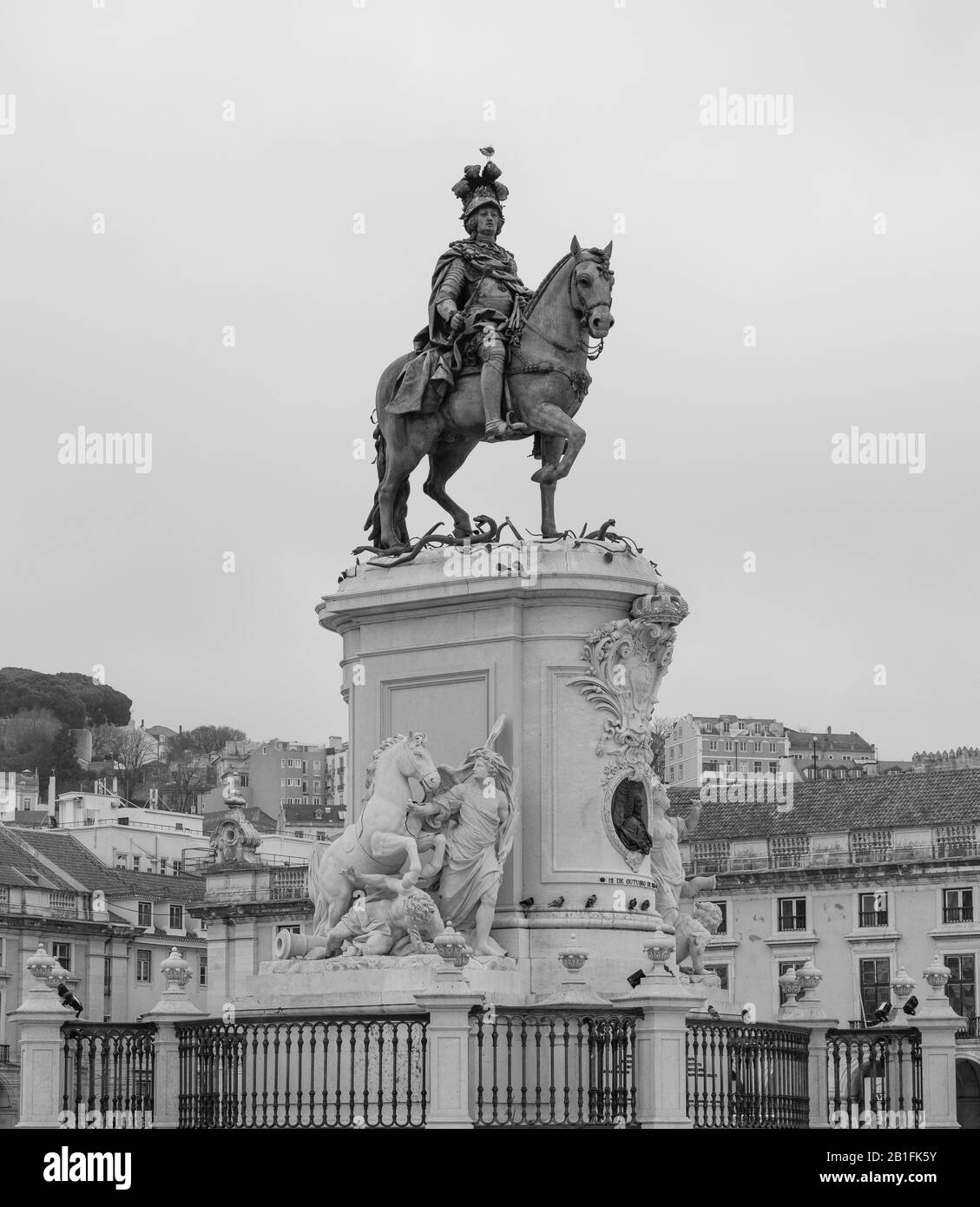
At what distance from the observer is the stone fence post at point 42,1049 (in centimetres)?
2347

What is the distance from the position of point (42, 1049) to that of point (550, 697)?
5.27 meters

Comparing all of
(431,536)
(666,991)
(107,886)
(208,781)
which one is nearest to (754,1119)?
(666,991)

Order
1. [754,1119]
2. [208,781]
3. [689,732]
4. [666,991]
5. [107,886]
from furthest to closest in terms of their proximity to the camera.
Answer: [208,781], [689,732], [107,886], [754,1119], [666,991]

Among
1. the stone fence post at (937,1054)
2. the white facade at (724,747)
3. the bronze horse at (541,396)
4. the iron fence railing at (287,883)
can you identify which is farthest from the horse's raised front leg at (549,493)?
the white facade at (724,747)

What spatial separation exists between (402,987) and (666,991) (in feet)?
7.13

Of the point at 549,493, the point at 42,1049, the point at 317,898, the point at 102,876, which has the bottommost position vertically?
the point at 42,1049

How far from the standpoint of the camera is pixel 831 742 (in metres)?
139

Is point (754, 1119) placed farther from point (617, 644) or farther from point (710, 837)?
point (710, 837)

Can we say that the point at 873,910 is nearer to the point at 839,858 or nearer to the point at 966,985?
the point at 839,858

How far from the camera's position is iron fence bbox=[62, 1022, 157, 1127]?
23797 millimetres

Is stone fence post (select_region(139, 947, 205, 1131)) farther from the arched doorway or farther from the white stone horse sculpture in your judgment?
the arched doorway

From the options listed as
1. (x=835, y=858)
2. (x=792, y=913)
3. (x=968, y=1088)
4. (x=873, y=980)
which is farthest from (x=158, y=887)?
(x=968, y=1088)

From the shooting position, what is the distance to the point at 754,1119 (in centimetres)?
2367

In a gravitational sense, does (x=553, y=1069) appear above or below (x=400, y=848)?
below
